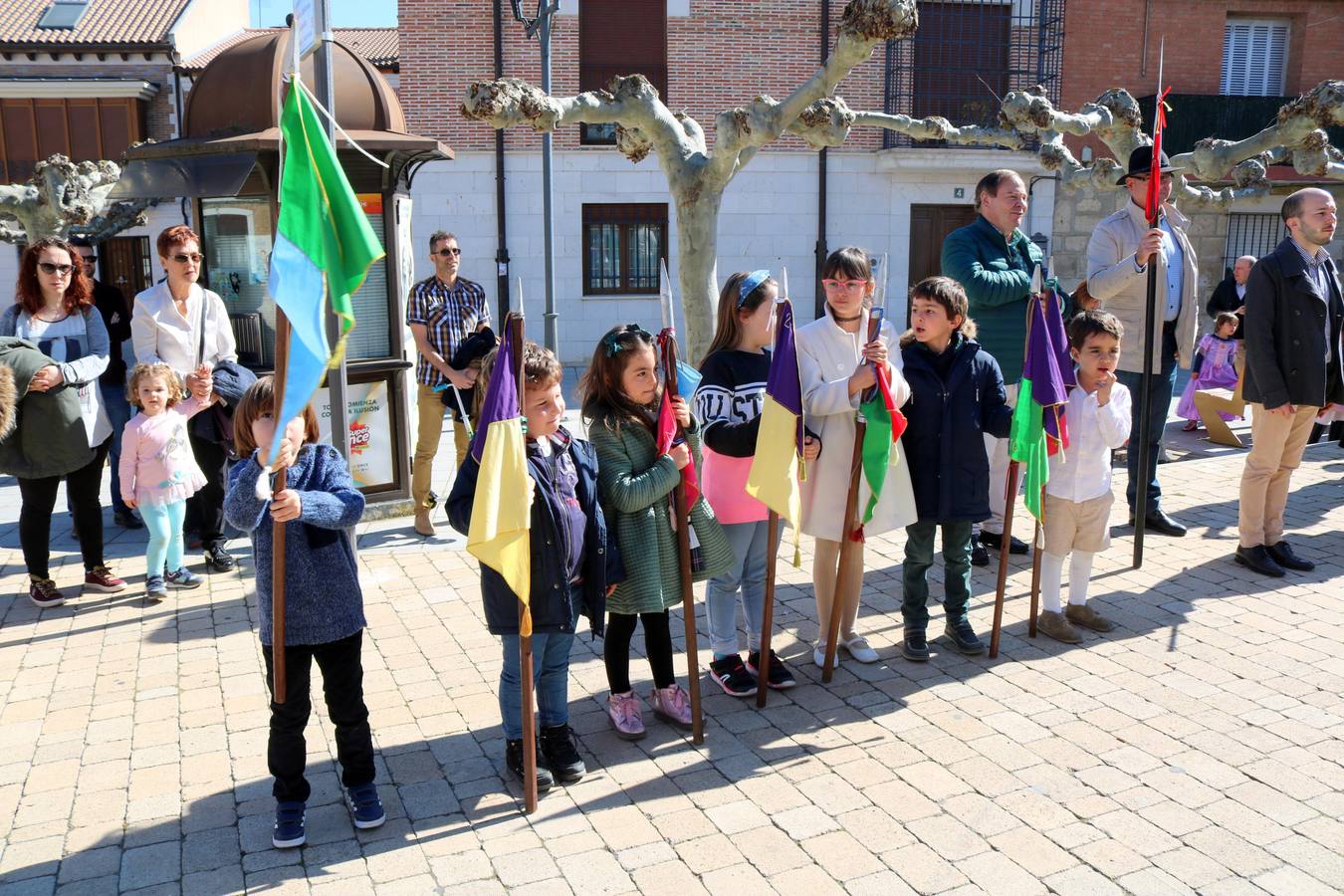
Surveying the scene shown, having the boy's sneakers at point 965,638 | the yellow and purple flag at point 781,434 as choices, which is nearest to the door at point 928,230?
the boy's sneakers at point 965,638

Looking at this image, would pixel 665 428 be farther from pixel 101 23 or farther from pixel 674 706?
pixel 101 23

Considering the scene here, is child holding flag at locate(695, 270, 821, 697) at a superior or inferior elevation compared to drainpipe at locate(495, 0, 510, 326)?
inferior

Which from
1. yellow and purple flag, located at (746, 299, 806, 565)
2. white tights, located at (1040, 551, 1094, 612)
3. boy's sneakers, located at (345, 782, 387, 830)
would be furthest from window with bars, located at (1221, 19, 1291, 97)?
boy's sneakers, located at (345, 782, 387, 830)

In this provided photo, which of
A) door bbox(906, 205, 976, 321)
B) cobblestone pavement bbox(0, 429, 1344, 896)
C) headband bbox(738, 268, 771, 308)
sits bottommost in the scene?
cobblestone pavement bbox(0, 429, 1344, 896)

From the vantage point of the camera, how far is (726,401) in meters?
4.71

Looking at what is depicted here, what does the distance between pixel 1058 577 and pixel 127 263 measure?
85.3ft

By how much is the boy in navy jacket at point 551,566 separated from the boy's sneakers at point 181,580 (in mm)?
3174

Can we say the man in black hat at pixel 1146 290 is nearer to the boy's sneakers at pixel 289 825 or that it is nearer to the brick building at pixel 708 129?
the boy's sneakers at pixel 289 825

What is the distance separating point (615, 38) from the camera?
66.7ft

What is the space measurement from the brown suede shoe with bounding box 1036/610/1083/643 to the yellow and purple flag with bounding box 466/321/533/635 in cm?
286

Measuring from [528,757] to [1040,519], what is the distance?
2.78 m

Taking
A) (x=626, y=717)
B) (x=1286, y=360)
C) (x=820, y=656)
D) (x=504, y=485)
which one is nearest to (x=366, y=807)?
(x=626, y=717)

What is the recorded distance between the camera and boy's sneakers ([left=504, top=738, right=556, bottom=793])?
160 inches

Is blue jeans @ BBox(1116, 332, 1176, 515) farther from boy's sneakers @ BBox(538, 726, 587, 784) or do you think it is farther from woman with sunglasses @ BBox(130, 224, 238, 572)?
woman with sunglasses @ BBox(130, 224, 238, 572)
